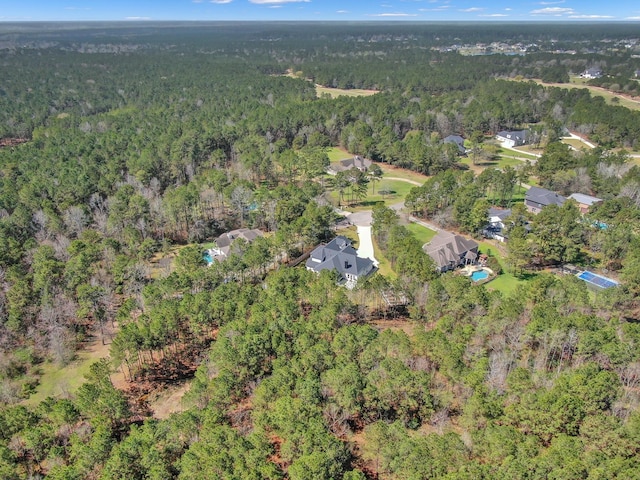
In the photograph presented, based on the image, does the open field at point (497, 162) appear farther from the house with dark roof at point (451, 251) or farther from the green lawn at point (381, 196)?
the house with dark roof at point (451, 251)

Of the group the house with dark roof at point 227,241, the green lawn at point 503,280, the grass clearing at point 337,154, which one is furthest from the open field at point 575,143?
the house with dark roof at point 227,241

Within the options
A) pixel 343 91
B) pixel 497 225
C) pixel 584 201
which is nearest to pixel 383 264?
pixel 497 225

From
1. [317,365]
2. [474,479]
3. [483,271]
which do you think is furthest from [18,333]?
[483,271]

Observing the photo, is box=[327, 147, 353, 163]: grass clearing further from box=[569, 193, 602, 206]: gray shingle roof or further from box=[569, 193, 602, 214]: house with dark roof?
box=[569, 193, 602, 214]: house with dark roof

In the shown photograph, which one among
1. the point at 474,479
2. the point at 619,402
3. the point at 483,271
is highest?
the point at 474,479

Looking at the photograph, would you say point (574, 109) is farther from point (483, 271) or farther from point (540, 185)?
point (483, 271)

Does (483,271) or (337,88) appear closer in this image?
(483,271)
